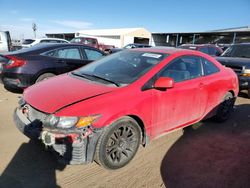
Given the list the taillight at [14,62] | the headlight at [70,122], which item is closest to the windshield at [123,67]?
the headlight at [70,122]

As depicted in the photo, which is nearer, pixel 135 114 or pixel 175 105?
pixel 135 114

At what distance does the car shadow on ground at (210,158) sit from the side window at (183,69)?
1.13m

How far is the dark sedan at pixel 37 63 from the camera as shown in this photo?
5695 millimetres

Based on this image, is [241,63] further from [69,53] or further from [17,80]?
[17,80]

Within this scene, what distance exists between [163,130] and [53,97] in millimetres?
1669

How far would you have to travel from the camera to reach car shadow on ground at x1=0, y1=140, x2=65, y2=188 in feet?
8.96

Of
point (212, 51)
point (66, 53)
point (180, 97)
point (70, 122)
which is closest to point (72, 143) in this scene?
point (70, 122)

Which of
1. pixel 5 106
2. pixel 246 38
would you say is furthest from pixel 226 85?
pixel 246 38

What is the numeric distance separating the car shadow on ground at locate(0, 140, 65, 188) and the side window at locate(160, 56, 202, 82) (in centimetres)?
201

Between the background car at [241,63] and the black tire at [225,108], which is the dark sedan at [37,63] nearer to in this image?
the black tire at [225,108]

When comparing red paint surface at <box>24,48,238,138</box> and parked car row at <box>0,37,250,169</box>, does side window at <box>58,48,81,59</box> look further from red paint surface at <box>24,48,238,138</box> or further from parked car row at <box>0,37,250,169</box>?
red paint surface at <box>24,48,238,138</box>

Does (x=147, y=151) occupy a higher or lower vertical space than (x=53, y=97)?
lower

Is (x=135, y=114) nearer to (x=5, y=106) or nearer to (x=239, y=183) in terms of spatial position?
(x=239, y=183)

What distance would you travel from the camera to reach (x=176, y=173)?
10.1ft
